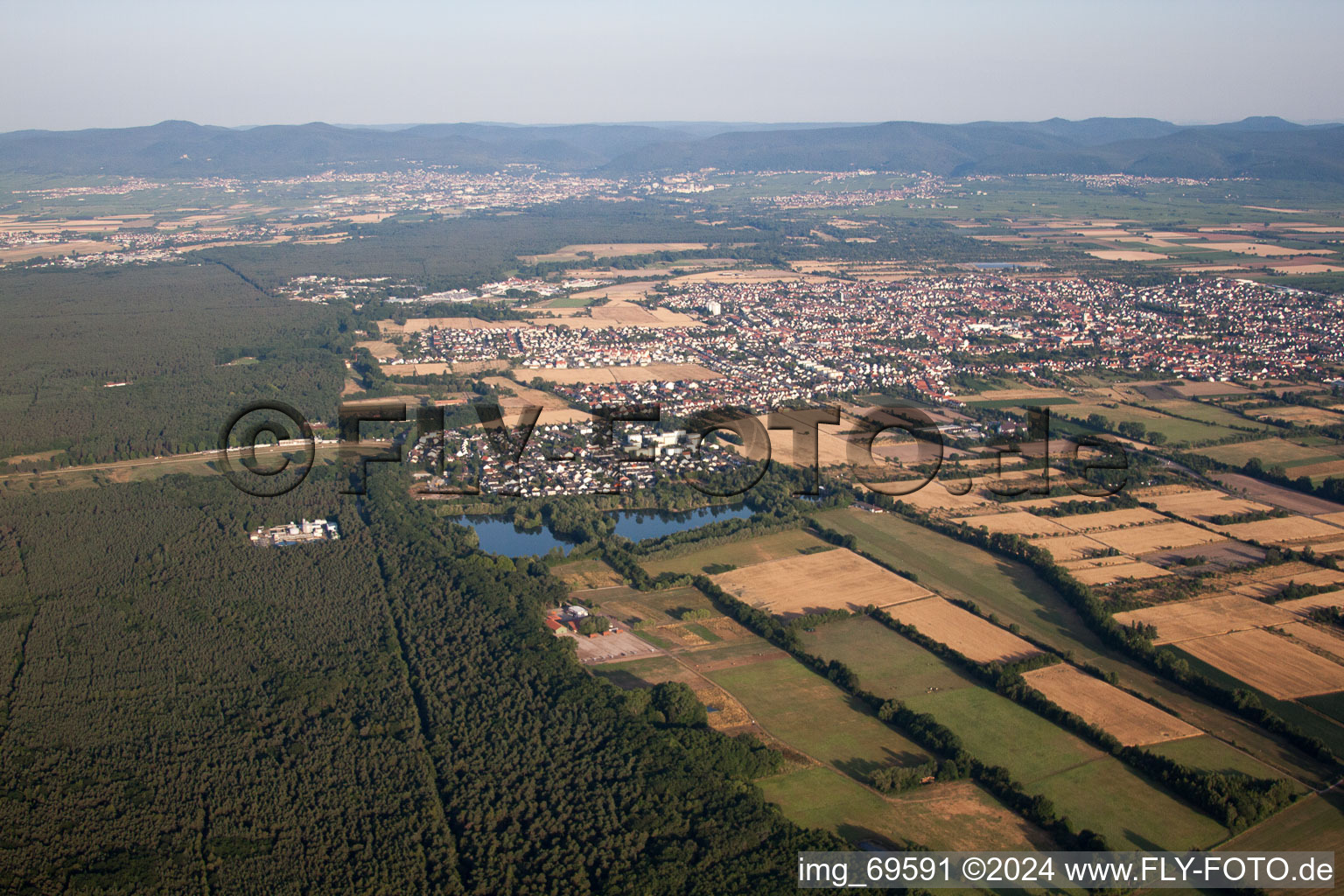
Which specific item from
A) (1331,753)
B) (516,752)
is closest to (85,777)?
(516,752)

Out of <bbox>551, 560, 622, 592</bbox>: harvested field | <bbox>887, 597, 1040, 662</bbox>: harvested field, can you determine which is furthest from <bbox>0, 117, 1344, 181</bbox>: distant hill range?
<bbox>551, 560, 622, 592</bbox>: harvested field

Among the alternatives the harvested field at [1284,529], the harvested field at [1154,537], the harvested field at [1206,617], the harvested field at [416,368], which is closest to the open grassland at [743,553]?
the harvested field at [1154,537]

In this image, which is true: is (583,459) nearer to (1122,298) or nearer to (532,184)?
(1122,298)

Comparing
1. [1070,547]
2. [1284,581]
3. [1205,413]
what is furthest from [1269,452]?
[1070,547]

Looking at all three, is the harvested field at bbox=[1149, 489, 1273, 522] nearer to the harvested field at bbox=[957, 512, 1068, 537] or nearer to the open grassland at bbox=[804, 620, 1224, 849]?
the harvested field at bbox=[957, 512, 1068, 537]

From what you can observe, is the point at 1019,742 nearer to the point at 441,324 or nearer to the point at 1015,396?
the point at 1015,396
